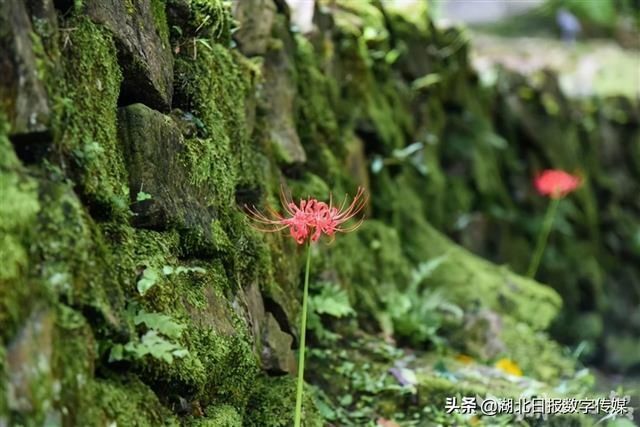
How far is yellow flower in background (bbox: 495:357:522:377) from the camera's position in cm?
567

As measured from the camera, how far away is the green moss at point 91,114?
2.83m

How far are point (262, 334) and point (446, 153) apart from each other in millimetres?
5617

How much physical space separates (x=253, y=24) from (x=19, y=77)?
8.76 ft

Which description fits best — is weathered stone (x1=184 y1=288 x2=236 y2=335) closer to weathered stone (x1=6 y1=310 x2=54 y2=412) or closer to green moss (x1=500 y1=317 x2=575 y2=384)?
weathered stone (x1=6 y1=310 x2=54 y2=412)

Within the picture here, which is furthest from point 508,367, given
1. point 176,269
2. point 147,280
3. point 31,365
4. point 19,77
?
point 19,77

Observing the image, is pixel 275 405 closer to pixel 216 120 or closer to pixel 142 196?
pixel 142 196

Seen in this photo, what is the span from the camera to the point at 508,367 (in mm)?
5777

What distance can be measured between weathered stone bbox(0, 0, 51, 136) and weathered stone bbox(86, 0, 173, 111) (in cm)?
62

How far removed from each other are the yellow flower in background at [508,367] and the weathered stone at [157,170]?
9.77 feet

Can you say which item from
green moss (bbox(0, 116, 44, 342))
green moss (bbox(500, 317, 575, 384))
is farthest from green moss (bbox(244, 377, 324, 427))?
green moss (bbox(500, 317, 575, 384))

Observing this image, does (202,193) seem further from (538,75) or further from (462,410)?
(538,75)

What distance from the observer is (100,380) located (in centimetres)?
274

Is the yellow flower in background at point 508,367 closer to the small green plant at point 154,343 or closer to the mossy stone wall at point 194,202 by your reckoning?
the mossy stone wall at point 194,202

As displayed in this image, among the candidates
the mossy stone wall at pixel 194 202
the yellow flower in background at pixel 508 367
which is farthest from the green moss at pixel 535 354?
the yellow flower in background at pixel 508 367
